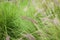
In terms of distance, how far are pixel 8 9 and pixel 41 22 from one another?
264mm

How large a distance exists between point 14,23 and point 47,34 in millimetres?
257

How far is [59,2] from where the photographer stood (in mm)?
1625

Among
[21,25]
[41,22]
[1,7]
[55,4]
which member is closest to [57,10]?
[55,4]

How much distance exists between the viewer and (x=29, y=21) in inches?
61.7

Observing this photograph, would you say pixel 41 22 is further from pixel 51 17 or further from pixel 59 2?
pixel 59 2

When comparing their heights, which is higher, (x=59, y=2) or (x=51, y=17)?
(x=59, y=2)

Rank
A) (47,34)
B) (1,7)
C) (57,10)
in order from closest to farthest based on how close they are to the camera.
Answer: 1. (47,34)
2. (1,7)
3. (57,10)

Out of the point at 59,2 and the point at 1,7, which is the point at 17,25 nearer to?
the point at 1,7

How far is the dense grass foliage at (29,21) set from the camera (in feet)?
4.78

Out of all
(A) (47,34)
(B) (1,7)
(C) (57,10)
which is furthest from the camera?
(C) (57,10)

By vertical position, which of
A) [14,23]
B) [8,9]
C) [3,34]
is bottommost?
[3,34]

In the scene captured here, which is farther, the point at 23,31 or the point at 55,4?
the point at 55,4

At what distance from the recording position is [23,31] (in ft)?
4.80

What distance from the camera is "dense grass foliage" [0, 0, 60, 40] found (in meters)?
1.46
